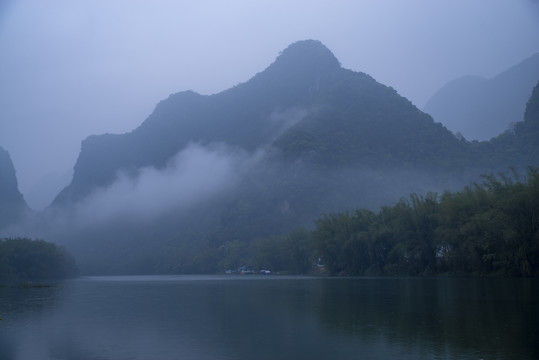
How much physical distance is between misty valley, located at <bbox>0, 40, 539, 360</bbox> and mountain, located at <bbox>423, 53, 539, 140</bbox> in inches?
36.6

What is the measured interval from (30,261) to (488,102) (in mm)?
118573

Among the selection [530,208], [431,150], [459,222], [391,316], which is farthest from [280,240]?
[391,316]

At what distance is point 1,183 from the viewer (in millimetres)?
156750

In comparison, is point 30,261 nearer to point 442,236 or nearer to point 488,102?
point 442,236

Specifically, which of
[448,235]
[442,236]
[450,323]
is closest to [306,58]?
[442,236]

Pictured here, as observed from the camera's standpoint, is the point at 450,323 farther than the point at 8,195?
No

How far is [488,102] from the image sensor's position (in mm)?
143625

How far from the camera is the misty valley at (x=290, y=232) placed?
13594 millimetres

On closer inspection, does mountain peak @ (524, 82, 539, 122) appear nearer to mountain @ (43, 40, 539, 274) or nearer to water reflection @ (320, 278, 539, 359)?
mountain @ (43, 40, 539, 274)

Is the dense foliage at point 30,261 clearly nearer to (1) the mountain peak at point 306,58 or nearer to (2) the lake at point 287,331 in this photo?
(2) the lake at point 287,331

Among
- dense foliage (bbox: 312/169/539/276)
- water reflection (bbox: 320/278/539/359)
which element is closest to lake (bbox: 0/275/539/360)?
water reflection (bbox: 320/278/539/359)

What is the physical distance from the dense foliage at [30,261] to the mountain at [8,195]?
250ft

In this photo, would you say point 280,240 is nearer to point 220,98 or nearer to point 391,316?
Answer: point 391,316

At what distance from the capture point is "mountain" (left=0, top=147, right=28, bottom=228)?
157 meters
